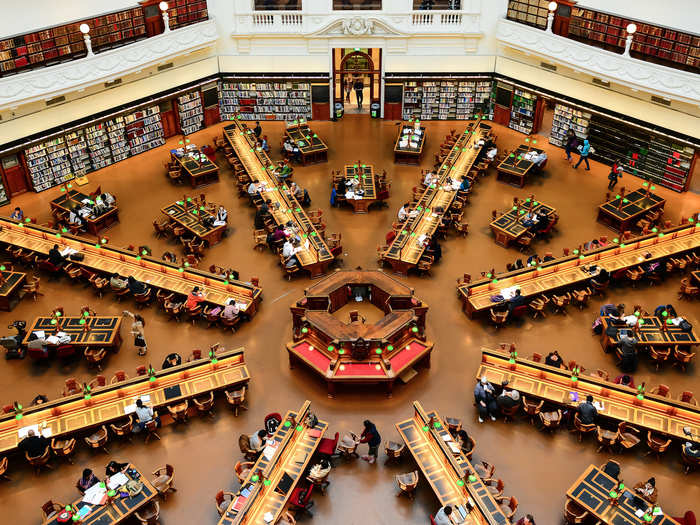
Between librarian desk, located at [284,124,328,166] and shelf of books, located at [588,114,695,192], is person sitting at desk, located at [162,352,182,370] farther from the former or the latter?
shelf of books, located at [588,114,695,192]

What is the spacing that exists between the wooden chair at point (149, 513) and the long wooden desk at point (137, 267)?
593 centimetres

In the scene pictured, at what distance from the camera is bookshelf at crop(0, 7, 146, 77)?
20578 millimetres

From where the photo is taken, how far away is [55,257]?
19.1m

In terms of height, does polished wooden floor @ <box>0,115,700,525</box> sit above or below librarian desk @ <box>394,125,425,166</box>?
below

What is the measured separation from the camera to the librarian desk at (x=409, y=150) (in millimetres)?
25047

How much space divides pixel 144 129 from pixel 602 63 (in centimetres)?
1731

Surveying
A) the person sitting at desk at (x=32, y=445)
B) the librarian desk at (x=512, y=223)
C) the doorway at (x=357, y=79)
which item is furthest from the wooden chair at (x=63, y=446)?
the doorway at (x=357, y=79)

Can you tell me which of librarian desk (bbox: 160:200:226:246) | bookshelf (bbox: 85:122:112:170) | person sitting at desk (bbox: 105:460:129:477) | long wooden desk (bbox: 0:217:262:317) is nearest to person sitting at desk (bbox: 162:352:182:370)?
long wooden desk (bbox: 0:217:262:317)

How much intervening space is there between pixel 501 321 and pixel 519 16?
45.5 ft

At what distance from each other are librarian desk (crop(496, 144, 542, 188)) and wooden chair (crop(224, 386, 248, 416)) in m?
13.4

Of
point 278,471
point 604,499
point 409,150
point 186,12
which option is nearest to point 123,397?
point 278,471

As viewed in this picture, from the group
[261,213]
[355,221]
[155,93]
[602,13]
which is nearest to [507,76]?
[602,13]

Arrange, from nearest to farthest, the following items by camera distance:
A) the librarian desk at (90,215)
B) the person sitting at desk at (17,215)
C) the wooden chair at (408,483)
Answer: the wooden chair at (408,483) < the person sitting at desk at (17,215) < the librarian desk at (90,215)

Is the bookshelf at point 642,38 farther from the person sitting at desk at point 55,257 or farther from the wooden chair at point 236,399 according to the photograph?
the person sitting at desk at point 55,257
